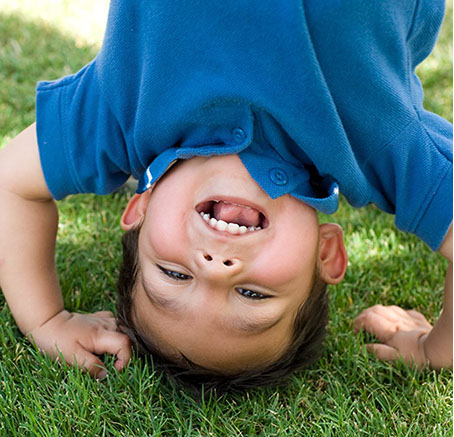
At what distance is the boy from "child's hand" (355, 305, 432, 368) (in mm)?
195

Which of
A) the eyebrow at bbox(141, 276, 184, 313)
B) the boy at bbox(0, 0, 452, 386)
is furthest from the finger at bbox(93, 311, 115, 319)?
the eyebrow at bbox(141, 276, 184, 313)

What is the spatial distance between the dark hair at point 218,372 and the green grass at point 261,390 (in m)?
0.05

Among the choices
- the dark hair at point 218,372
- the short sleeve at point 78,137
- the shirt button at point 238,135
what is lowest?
the dark hair at point 218,372

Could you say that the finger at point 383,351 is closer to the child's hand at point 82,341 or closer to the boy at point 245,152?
the boy at point 245,152

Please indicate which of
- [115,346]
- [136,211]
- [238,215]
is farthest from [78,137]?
[115,346]

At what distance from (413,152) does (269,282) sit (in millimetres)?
484

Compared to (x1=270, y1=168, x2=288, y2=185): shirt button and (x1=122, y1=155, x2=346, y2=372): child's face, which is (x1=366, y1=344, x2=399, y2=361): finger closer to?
(x1=122, y1=155, x2=346, y2=372): child's face

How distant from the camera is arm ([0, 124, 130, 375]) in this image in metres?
1.93

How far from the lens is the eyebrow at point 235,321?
164cm

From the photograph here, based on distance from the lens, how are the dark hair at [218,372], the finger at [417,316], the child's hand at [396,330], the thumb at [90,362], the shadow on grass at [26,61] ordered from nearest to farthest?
the dark hair at [218,372]
the thumb at [90,362]
the child's hand at [396,330]
the finger at [417,316]
the shadow on grass at [26,61]

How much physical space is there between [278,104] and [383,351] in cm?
85

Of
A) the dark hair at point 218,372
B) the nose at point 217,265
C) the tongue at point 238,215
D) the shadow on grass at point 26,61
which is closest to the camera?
the nose at point 217,265

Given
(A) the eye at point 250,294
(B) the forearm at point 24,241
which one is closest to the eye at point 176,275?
(A) the eye at point 250,294

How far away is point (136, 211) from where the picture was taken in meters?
1.91
